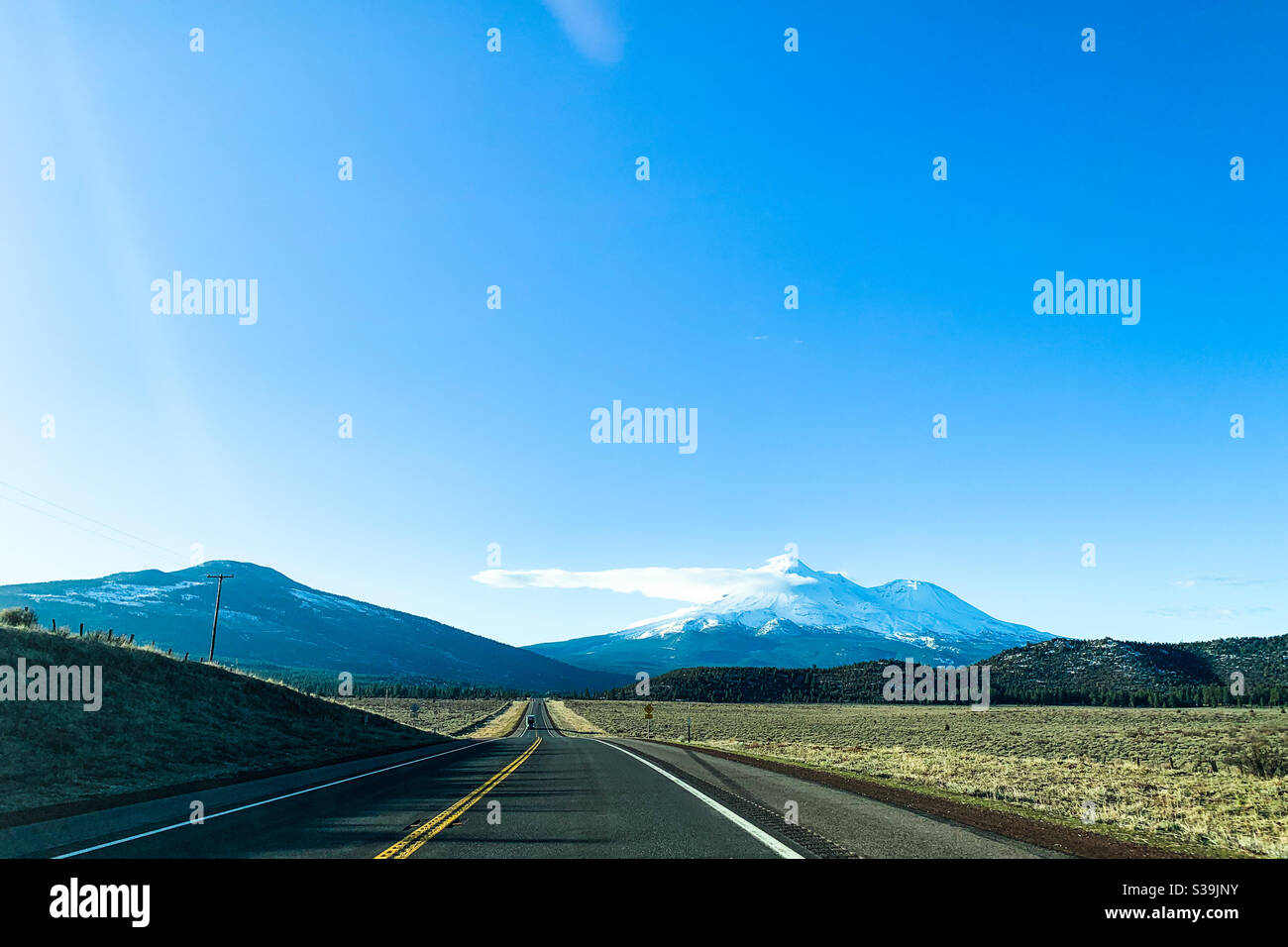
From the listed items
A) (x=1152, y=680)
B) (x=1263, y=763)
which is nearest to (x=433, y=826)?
(x=1263, y=763)

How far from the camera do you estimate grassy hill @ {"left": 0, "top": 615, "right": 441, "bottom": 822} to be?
703 inches

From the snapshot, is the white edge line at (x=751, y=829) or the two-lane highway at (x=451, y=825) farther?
the two-lane highway at (x=451, y=825)

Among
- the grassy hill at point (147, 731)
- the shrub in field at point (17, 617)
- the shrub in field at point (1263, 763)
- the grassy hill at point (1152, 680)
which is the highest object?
the shrub in field at point (17, 617)

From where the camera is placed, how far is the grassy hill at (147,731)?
58.6 feet

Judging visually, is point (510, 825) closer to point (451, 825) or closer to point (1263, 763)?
point (451, 825)

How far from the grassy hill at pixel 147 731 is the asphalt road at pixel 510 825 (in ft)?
10.4

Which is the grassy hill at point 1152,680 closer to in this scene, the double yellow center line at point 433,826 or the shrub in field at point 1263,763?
the shrub in field at point 1263,763

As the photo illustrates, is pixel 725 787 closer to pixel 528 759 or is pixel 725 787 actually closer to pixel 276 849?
pixel 276 849

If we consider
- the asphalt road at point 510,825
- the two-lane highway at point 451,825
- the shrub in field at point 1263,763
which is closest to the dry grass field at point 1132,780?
the shrub in field at point 1263,763

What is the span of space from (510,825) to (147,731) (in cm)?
1887
